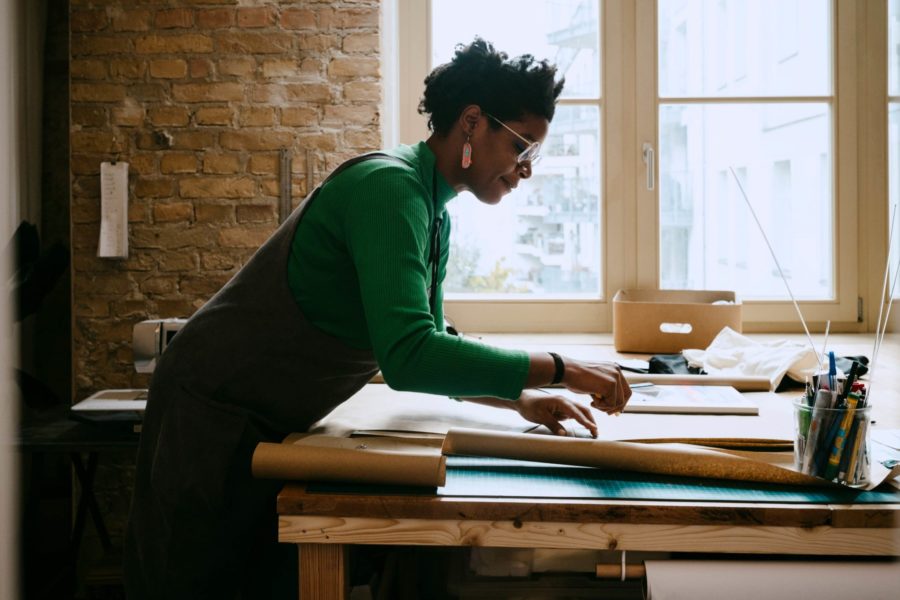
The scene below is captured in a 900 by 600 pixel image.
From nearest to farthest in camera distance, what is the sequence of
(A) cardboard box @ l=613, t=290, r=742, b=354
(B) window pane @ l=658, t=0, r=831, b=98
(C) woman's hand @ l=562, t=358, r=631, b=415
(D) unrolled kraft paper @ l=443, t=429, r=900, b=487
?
(D) unrolled kraft paper @ l=443, t=429, r=900, b=487, (C) woman's hand @ l=562, t=358, r=631, b=415, (A) cardboard box @ l=613, t=290, r=742, b=354, (B) window pane @ l=658, t=0, r=831, b=98

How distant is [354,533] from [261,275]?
0.53 m

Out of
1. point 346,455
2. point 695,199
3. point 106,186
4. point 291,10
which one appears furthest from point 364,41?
point 346,455

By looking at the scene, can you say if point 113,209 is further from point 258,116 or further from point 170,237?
point 258,116

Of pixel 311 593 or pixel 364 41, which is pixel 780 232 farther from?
pixel 311 593

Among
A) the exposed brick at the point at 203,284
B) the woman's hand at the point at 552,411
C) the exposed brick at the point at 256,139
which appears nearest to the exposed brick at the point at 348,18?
the exposed brick at the point at 256,139

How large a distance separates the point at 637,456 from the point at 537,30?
7.90ft

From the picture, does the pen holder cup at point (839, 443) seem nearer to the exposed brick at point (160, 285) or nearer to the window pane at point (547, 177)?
the window pane at point (547, 177)

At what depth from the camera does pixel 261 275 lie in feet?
4.71

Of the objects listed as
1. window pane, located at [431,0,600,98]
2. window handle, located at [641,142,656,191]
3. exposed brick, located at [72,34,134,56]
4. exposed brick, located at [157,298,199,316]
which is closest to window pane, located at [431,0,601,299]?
window pane, located at [431,0,600,98]

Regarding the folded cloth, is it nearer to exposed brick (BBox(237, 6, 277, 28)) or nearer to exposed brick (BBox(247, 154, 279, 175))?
exposed brick (BBox(247, 154, 279, 175))

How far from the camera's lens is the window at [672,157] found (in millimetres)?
3193

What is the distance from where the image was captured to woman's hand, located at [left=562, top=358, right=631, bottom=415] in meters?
1.35

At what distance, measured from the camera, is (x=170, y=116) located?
2.83 m

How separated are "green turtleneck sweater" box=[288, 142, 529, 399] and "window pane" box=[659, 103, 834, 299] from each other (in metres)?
2.08
